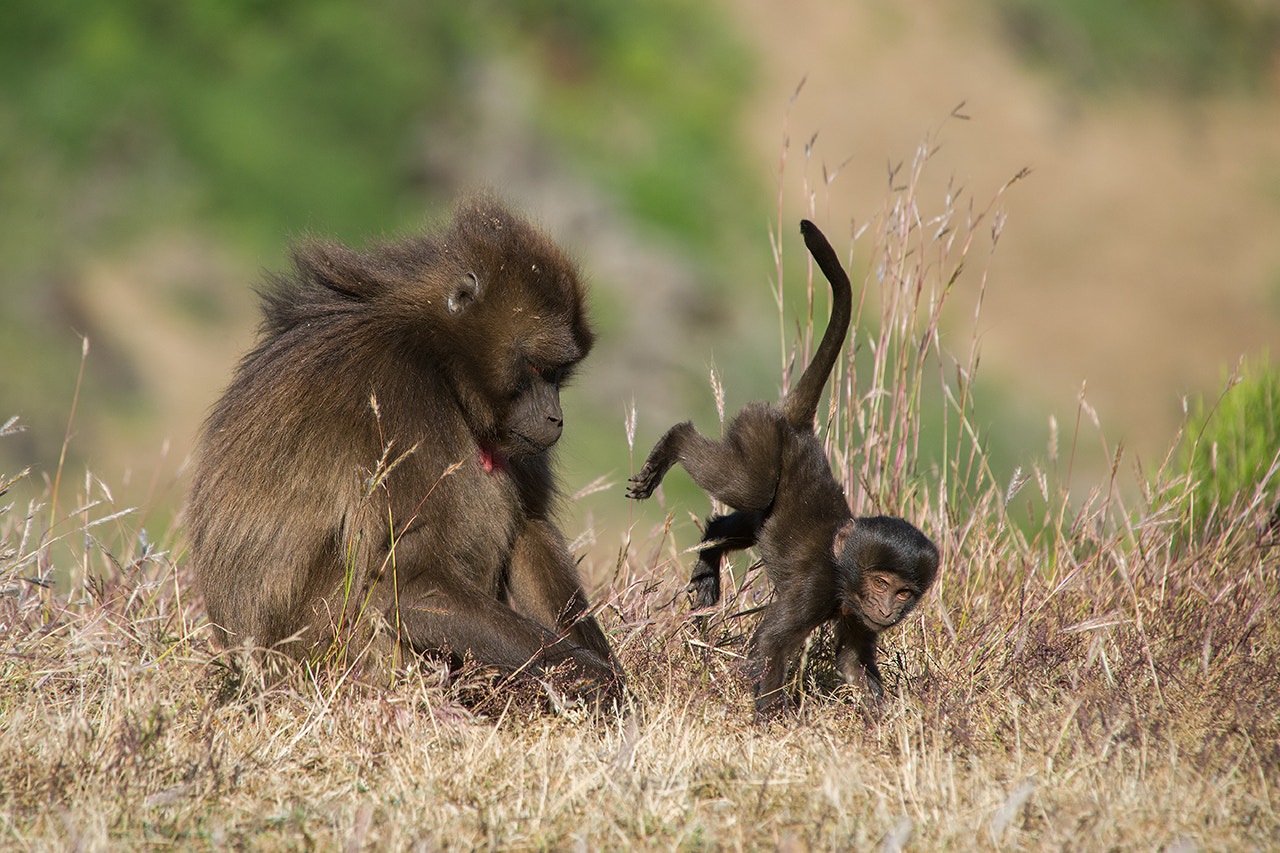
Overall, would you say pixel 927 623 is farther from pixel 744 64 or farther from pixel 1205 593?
pixel 744 64

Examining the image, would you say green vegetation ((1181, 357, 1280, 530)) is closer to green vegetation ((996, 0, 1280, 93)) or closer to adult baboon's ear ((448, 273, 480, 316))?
adult baboon's ear ((448, 273, 480, 316))

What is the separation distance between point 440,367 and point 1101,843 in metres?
2.13

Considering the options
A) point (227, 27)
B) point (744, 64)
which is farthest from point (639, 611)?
point (744, 64)

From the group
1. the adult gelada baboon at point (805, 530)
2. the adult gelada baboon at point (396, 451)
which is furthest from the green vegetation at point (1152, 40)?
the adult gelada baboon at point (396, 451)

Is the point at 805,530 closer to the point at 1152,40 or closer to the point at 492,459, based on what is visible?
the point at 492,459

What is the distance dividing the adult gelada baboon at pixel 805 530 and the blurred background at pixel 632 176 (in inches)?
91.1

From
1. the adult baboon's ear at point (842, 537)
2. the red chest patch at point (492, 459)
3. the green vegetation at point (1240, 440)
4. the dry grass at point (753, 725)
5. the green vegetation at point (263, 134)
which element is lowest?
the dry grass at point (753, 725)

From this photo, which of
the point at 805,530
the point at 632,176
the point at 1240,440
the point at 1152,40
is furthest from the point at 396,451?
the point at 1152,40

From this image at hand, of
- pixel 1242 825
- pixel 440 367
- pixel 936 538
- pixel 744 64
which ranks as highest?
pixel 744 64

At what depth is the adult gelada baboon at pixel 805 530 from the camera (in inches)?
142

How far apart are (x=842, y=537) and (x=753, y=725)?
1.93 feet

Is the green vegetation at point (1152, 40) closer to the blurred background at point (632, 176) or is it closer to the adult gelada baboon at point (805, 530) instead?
the blurred background at point (632, 176)

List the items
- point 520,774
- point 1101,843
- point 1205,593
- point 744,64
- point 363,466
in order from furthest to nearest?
point 744,64 < point 1205,593 < point 363,466 < point 520,774 < point 1101,843

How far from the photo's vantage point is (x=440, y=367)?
12.2 ft
